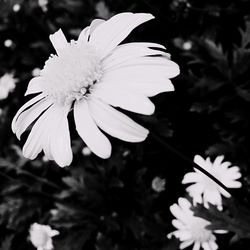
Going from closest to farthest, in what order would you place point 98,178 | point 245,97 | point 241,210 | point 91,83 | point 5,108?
point 91,83 → point 241,210 → point 245,97 → point 98,178 → point 5,108

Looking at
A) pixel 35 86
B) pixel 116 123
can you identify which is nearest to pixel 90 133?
pixel 116 123

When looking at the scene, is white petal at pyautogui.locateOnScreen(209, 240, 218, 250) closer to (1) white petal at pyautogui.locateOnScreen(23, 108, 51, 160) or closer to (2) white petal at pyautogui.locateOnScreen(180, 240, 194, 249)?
(2) white petal at pyautogui.locateOnScreen(180, 240, 194, 249)

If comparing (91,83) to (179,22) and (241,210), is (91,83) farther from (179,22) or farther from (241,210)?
(179,22)

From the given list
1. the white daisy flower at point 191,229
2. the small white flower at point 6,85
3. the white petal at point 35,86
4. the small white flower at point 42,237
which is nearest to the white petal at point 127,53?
the white petal at point 35,86

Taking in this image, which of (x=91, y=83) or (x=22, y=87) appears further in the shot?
(x=22, y=87)

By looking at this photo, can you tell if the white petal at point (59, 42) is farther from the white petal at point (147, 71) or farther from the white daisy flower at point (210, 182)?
the white daisy flower at point (210, 182)

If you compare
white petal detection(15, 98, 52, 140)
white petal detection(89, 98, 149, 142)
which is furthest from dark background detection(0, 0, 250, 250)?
white petal detection(89, 98, 149, 142)

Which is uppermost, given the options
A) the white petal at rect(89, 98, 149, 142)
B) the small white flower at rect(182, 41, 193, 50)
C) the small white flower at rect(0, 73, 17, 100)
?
the white petal at rect(89, 98, 149, 142)

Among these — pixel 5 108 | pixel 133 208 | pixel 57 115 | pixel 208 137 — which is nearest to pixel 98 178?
pixel 133 208
